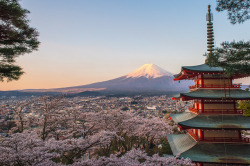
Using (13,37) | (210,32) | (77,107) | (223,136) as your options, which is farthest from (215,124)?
(77,107)

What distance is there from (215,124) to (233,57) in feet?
14.8

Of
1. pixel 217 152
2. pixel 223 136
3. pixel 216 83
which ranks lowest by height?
pixel 217 152

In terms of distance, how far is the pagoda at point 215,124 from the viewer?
A: 963 centimetres

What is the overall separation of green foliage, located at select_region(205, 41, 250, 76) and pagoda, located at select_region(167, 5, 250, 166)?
3066mm

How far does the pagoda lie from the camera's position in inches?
379

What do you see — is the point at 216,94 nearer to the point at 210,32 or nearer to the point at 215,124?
the point at 215,124

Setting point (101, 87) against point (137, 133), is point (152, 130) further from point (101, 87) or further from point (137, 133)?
point (101, 87)

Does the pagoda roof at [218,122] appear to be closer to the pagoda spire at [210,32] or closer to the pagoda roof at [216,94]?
the pagoda roof at [216,94]

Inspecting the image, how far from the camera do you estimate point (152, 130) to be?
73.2ft

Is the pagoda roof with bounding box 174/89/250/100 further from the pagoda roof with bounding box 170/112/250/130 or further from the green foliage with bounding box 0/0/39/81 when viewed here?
the green foliage with bounding box 0/0/39/81

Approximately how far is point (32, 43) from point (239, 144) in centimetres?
1237

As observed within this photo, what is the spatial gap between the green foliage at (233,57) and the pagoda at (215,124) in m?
3.07

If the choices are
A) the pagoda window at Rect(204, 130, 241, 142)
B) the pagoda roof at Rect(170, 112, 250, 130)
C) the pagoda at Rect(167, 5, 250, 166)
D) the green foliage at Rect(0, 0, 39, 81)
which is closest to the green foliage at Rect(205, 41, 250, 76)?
the pagoda at Rect(167, 5, 250, 166)

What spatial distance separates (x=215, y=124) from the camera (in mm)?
10102
